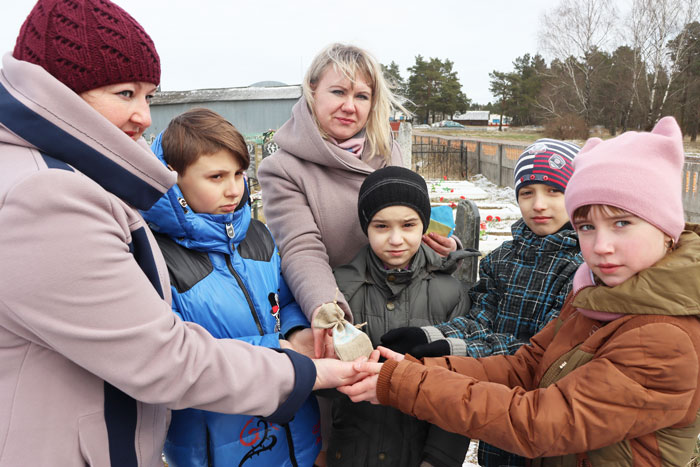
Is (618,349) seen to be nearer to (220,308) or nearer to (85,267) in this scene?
(220,308)

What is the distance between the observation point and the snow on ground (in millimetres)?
7809

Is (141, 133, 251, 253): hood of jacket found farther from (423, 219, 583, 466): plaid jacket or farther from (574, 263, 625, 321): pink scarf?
(574, 263, 625, 321): pink scarf

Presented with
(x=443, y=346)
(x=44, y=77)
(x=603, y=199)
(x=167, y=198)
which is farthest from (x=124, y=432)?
(x=603, y=199)

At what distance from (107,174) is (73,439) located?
667 millimetres

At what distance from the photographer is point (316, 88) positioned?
2461 mm

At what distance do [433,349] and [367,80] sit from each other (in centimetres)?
135

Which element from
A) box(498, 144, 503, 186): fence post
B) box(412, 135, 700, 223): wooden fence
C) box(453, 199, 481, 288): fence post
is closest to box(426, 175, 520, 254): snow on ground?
box(498, 144, 503, 186): fence post

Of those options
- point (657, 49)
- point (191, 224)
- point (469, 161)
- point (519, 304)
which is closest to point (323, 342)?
point (191, 224)

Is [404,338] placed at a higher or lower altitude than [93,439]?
lower

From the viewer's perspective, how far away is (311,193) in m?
2.37

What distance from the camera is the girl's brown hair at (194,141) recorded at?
1906 millimetres

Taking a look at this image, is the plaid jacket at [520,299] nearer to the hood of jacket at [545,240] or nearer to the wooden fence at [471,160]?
the hood of jacket at [545,240]

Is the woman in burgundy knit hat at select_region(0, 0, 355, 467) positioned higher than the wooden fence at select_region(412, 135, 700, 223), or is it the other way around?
the woman in burgundy knit hat at select_region(0, 0, 355, 467)

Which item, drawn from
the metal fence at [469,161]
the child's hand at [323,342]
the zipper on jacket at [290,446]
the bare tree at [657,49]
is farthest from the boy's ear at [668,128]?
the bare tree at [657,49]
